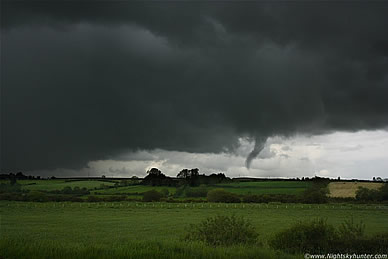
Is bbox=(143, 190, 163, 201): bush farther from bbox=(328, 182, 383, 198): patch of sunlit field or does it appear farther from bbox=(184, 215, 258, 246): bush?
bbox=(184, 215, 258, 246): bush

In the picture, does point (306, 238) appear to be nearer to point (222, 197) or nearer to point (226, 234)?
point (226, 234)

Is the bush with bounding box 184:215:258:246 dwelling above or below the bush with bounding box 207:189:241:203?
above

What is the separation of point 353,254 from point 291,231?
3499mm

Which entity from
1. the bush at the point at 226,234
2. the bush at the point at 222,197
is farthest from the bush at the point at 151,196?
the bush at the point at 226,234

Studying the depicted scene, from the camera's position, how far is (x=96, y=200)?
119 meters

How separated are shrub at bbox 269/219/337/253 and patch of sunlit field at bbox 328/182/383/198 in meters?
119

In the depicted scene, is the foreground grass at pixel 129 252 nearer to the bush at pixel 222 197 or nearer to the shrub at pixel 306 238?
the shrub at pixel 306 238

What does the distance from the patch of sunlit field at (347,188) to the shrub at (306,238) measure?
389 ft

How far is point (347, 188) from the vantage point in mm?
138750

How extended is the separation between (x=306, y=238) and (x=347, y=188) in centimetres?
12934

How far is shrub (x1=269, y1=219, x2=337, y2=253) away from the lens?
21.0 metres

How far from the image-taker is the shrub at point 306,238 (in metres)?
21.0

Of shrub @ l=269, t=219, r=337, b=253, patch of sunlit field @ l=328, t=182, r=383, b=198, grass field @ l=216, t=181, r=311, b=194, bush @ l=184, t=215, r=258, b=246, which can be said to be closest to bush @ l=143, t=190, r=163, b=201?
grass field @ l=216, t=181, r=311, b=194

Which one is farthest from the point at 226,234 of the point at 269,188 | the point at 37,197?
the point at 269,188
